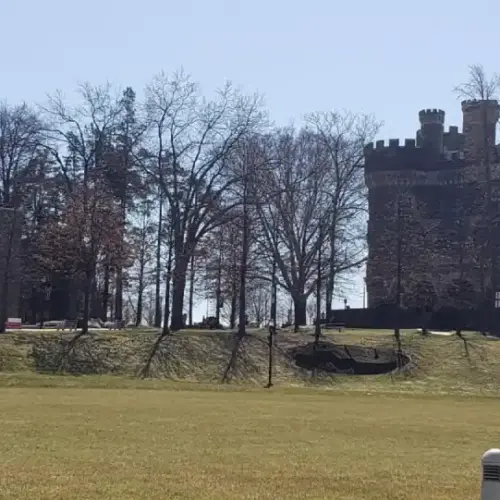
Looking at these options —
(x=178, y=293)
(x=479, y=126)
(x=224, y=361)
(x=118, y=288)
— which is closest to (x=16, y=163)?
(x=118, y=288)

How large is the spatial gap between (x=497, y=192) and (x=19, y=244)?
3189cm

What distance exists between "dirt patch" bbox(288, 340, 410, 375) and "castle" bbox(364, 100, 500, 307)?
7664 millimetres

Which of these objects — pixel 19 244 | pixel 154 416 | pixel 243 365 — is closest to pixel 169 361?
pixel 243 365

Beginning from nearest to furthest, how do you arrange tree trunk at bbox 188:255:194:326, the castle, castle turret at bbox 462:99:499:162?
tree trunk at bbox 188:255:194:326 → castle turret at bbox 462:99:499:162 → the castle

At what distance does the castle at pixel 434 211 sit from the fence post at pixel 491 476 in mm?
49662

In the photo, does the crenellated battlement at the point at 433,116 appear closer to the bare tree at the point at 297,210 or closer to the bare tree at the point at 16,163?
the bare tree at the point at 297,210

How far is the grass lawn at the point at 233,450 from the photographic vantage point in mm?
11797

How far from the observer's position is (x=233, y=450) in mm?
16188

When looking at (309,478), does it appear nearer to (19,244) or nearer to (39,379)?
(39,379)

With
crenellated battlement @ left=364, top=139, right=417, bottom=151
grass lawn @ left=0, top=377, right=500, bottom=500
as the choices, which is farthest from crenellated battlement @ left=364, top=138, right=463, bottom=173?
grass lawn @ left=0, top=377, right=500, bottom=500

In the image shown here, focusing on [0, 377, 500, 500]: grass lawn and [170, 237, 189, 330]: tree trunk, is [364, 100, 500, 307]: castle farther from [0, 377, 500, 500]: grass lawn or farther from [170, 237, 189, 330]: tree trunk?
[0, 377, 500, 500]: grass lawn

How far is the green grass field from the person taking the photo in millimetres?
11906

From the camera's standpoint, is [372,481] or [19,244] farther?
[19,244]

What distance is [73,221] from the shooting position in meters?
54.2
